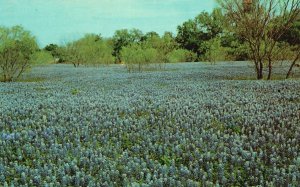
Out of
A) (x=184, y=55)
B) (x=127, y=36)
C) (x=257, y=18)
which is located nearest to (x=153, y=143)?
(x=257, y=18)

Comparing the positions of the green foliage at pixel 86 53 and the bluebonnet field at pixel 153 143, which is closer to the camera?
the bluebonnet field at pixel 153 143

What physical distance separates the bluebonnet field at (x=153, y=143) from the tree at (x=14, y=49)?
15770mm

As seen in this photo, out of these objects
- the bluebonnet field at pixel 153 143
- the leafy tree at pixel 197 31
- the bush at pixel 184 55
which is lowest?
the bluebonnet field at pixel 153 143

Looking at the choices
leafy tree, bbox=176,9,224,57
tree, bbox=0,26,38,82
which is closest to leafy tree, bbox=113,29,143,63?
leafy tree, bbox=176,9,224,57

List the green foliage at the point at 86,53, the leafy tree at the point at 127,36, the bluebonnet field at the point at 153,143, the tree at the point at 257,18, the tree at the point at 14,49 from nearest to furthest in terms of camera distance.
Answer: the bluebonnet field at the point at 153,143, the tree at the point at 257,18, the tree at the point at 14,49, the green foliage at the point at 86,53, the leafy tree at the point at 127,36

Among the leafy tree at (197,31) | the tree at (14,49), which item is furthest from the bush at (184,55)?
the tree at (14,49)

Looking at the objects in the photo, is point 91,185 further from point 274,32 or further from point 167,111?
point 274,32

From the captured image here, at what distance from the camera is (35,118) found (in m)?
8.80

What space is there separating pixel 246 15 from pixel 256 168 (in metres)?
16.6

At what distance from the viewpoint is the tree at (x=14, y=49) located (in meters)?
25.4

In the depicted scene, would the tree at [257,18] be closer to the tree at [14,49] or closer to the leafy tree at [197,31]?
the tree at [14,49]

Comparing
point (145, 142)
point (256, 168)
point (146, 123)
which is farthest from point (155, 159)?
point (146, 123)

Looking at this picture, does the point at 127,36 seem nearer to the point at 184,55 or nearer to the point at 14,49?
the point at 184,55

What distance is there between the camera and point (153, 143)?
266 inches
